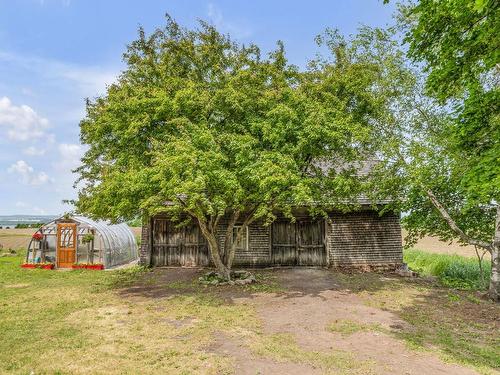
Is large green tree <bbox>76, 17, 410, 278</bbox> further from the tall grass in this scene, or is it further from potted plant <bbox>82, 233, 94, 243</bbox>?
the tall grass

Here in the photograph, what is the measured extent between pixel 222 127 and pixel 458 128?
7.49m

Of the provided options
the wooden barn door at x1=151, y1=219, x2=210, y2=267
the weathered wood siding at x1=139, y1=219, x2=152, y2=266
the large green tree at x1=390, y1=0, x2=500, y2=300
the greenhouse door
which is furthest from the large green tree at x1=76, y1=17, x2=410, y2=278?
the greenhouse door

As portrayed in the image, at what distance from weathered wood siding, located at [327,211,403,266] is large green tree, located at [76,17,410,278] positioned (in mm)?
2783

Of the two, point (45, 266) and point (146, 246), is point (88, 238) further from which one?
point (146, 246)

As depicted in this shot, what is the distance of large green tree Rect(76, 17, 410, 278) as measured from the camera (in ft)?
35.2

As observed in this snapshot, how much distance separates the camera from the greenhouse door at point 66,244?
18234 millimetres

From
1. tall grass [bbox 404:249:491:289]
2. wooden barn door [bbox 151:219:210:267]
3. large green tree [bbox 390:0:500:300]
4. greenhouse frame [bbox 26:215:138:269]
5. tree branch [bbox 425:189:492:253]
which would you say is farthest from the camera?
greenhouse frame [bbox 26:215:138:269]

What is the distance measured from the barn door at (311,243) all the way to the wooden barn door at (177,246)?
4821 millimetres

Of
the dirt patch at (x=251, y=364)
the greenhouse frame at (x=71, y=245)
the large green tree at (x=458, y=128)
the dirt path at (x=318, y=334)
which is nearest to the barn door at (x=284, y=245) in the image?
the dirt path at (x=318, y=334)

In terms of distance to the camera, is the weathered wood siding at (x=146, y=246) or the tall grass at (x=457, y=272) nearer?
the tall grass at (x=457, y=272)

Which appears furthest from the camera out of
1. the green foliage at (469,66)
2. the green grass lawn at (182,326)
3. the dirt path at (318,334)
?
the green foliage at (469,66)

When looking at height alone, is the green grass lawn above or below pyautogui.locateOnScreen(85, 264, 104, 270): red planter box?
below

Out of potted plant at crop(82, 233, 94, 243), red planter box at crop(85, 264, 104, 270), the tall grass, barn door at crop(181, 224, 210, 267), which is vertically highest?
potted plant at crop(82, 233, 94, 243)

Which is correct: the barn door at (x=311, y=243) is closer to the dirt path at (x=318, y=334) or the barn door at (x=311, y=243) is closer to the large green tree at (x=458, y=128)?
the dirt path at (x=318, y=334)
